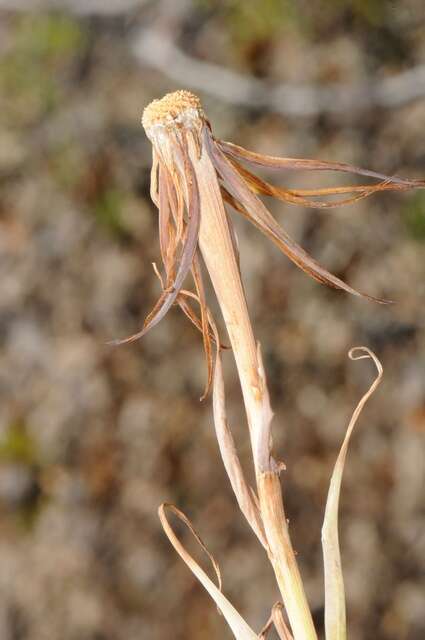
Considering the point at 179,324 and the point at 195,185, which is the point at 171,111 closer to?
the point at 195,185

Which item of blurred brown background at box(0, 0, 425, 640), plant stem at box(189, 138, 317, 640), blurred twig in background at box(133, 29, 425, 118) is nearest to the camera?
plant stem at box(189, 138, 317, 640)

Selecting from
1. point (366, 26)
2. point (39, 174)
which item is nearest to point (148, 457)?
point (39, 174)

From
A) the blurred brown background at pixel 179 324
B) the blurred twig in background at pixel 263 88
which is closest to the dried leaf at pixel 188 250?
the blurred brown background at pixel 179 324

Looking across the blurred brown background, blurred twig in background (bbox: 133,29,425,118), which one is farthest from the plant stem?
blurred twig in background (bbox: 133,29,425,118)

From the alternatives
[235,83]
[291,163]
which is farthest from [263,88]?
[291,163]

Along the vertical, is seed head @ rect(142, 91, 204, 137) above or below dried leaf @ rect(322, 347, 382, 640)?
above

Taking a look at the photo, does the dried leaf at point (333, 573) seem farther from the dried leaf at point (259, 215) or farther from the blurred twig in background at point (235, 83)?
the blurred twig in background at point (235, 83)

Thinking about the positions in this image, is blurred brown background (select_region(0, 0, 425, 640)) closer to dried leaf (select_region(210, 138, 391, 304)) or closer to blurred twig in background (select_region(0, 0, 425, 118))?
blurred twig in background (select_region(0, 0, 425, 118))
